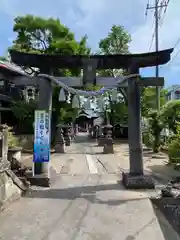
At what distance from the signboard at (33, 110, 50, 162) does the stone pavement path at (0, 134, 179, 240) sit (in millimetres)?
890

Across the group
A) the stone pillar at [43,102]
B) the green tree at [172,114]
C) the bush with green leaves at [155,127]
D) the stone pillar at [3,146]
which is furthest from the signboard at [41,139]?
the bush with green leaves at [155,127]

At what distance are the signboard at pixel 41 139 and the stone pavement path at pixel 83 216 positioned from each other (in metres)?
0.89

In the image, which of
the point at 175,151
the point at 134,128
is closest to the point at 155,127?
the point at 175,151

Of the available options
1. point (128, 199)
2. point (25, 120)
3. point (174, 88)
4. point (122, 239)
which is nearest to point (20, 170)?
point (128, 199)

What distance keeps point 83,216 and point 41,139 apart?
9.95 feet

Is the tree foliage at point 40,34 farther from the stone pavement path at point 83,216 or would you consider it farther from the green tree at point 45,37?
the stone pavement path at point 83,216

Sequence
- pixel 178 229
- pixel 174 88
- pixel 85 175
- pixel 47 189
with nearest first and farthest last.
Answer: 1. pixel 178 229
2. pixel 47 189
3. pixel 85 175
4. pixel 174 88

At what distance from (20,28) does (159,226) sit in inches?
785

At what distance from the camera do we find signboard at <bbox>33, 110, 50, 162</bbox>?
7520 millimetres

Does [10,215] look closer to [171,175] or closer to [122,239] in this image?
[122,239]

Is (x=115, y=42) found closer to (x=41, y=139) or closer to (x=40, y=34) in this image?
(x=40, y=34)

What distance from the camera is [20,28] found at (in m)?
21.0

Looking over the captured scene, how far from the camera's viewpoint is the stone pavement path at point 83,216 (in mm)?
4328

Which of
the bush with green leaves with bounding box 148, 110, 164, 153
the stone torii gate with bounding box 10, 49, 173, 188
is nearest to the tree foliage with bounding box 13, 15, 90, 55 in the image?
the bush with green leaves with bounding box 148, 110, 164, 153
